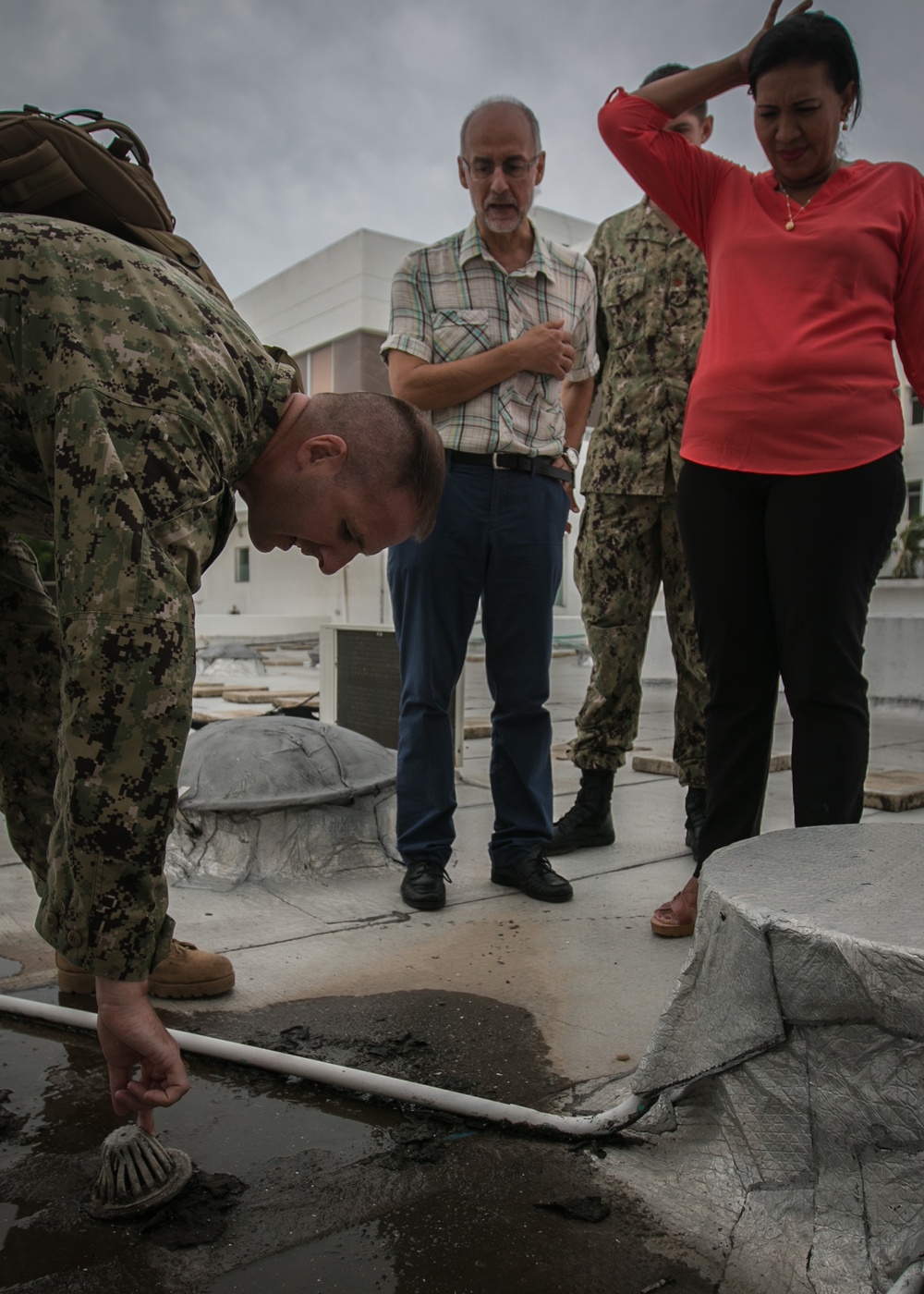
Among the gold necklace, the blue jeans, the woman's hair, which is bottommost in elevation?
the blue jeans

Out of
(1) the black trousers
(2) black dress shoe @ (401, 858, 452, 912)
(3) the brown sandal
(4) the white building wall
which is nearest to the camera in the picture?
(1) the black trousers

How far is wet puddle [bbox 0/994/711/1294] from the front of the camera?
1.30 meters

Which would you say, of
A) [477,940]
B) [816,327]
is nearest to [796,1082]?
[477,940]

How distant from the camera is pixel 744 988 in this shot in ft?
4.53

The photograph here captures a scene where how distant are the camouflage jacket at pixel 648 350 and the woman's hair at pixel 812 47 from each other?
104 cm

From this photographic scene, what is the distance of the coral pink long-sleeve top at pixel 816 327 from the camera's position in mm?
2092

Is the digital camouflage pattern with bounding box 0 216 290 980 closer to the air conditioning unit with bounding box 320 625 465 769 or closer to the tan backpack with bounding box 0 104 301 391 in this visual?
the tan backpack with bounding box 0 104 301 391

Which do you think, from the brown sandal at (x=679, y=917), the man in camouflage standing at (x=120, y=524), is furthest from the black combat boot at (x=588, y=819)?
the man in camouflage standing at (x=120, y=524)

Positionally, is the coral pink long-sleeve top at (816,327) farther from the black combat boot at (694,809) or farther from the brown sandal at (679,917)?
the black combat boot at (694,809)

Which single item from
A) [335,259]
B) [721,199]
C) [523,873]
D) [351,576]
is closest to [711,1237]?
[523,873]

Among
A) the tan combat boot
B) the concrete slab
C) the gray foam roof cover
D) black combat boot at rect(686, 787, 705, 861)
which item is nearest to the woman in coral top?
the concrete slab

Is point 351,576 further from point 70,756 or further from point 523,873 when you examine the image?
point 70,756

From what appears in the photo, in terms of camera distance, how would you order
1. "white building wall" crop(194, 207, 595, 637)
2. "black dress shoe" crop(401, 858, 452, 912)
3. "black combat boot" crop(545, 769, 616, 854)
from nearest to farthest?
"black dress shoe" crop(401, 858, 452, 912) < "black combat boot" crop(545, 769, 616, 854) < "white building wall" crop(194, 207, 595, 637)

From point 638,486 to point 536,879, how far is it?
1216mm
